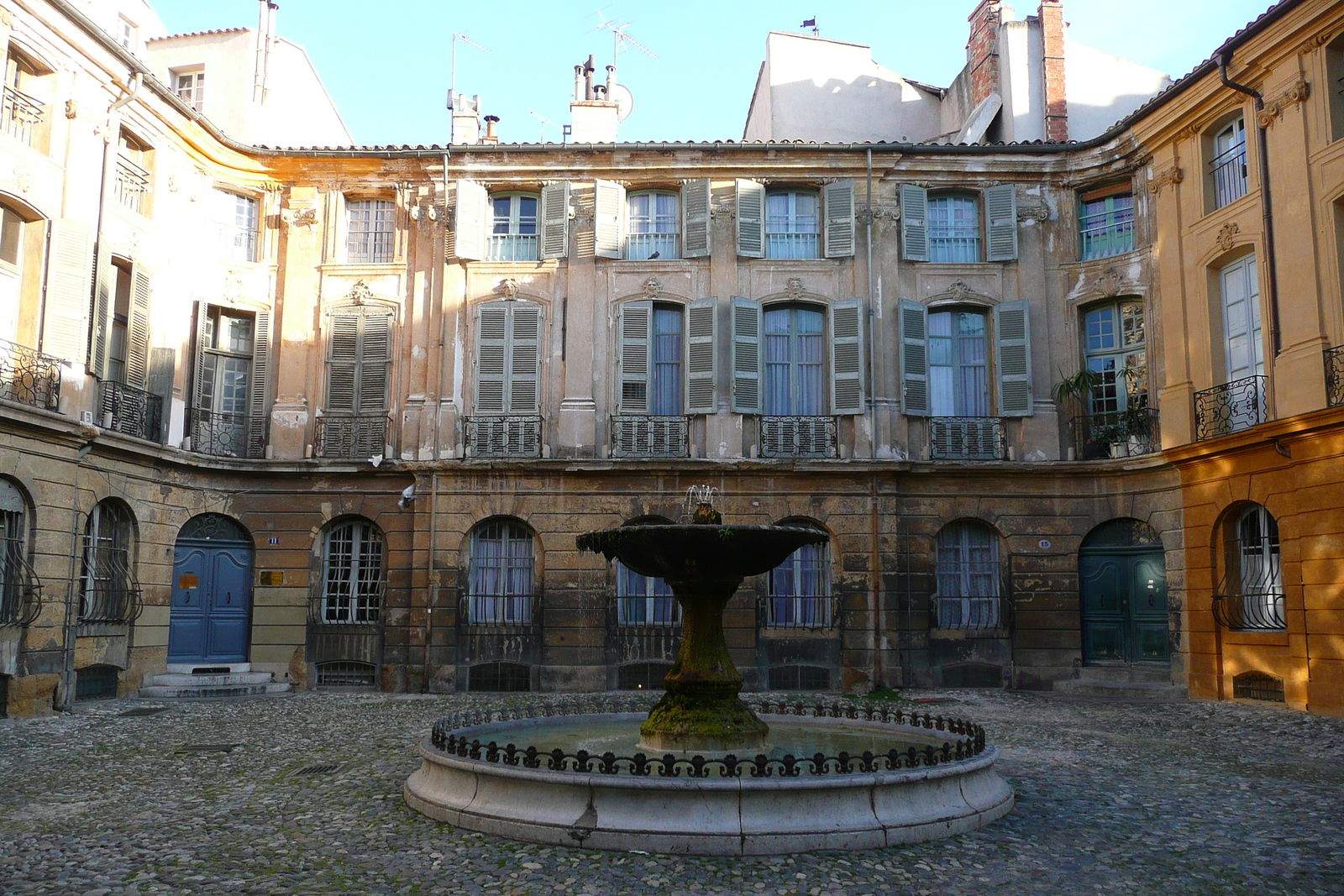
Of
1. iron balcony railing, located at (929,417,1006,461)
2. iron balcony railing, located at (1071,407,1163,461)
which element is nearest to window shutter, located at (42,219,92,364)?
iron balcony railing, located at (929,417,1006,461)

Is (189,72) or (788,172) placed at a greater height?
(189,72)

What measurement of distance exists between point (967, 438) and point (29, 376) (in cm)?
1398

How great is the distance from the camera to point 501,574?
17.8m

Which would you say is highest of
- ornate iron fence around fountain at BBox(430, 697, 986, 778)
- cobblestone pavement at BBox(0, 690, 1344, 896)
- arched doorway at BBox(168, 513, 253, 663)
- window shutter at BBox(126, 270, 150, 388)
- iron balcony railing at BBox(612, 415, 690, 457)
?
window shutter at BBox(126, 270, 150, 388)

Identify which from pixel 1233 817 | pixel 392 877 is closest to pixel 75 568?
pixel 392 877

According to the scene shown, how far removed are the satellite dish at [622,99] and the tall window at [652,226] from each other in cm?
456

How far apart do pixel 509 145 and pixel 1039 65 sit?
10.5 meters

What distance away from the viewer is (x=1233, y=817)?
25.6 feet

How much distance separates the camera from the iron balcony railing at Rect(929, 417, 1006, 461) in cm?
1791

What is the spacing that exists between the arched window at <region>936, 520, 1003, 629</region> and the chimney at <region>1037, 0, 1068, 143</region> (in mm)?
8069

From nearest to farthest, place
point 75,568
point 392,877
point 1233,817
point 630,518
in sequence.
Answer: point 392,877 → point 1233,817 → point 75,568 → point 630,518

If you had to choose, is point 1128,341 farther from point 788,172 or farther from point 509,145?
point 509,145

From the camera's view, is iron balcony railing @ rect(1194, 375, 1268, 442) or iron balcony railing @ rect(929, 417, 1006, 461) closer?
iron balcony railing @ rect(1194, 375, 1268, 442)

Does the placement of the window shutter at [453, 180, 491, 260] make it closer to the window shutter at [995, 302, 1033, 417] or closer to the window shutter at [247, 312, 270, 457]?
the window shutter at [247, 312, 270, 457]
